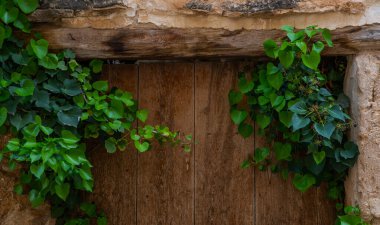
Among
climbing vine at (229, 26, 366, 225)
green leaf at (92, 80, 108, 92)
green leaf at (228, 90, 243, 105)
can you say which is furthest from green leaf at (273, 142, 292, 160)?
green leaf at (92, 80, 108, 92)

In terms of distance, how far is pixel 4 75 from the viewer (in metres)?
2.14

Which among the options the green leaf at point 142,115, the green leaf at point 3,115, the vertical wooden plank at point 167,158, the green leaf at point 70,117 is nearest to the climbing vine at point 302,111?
the vertical wooden plank at point 167,158

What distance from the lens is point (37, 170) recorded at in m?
2.06

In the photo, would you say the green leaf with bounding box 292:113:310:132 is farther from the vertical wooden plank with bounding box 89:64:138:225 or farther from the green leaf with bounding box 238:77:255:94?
the vertical wooden plank with bounding box 89:64:138:225

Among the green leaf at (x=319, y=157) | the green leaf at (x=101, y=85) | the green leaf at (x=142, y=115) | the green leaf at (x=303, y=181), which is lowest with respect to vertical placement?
the green leaf at (x=303, y=181)

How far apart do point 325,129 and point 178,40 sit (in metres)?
0.62

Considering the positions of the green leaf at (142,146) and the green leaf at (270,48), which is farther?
the green leaf at (142,146)

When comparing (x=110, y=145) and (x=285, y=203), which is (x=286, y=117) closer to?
(x=285, y=203)

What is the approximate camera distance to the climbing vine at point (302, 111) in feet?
7.03

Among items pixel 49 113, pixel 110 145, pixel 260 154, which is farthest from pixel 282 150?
pixel 49 113

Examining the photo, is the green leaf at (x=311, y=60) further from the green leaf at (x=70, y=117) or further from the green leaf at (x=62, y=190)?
the green leaf at (x=62, y=190)

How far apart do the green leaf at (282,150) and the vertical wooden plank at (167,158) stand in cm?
37

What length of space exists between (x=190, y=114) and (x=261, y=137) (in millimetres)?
307

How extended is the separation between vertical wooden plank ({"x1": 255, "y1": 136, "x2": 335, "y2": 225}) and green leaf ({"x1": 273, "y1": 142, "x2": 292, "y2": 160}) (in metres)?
0.14
